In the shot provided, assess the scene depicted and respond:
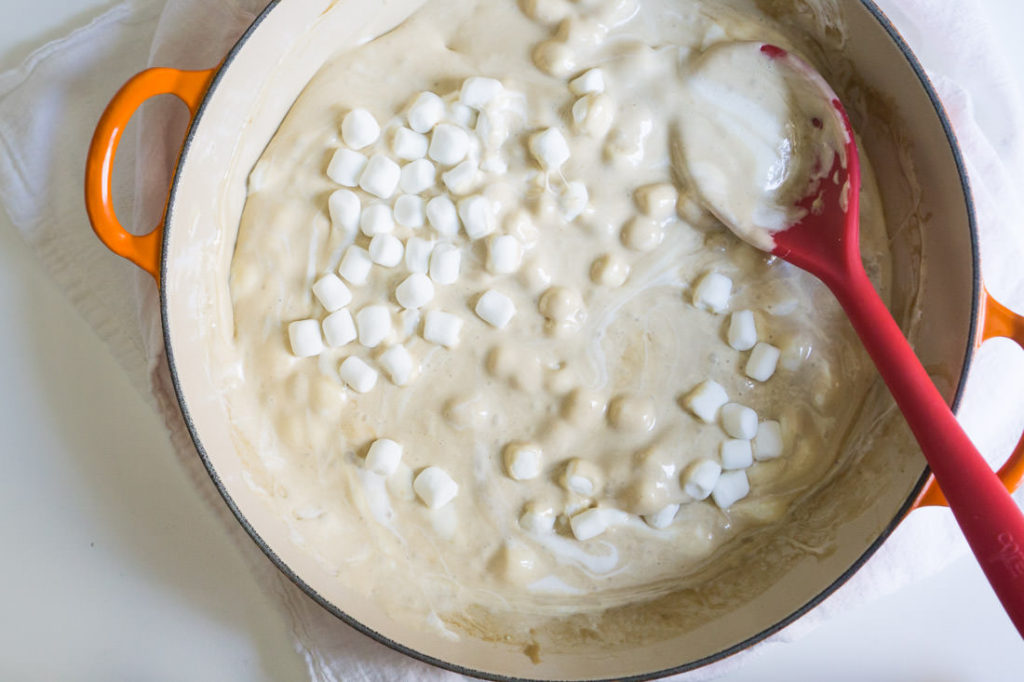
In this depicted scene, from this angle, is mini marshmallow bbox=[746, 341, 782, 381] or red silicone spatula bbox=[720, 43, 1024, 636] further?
mini marshmallow bbox=[746, 341, 782, 381]

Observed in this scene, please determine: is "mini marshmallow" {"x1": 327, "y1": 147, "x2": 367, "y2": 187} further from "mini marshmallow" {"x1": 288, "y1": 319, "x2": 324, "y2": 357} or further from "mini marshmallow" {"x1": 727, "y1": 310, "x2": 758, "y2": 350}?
"mini marshmallow" {"x1": 727, "y1": 310, "x2": 758, "y2": 350}

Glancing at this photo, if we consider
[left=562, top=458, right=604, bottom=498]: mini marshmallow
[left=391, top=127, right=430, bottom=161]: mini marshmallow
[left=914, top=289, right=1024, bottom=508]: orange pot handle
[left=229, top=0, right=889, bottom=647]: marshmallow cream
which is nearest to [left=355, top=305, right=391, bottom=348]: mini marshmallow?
[left=229, top=0, right=889, bottom=647]: marshmallow cream

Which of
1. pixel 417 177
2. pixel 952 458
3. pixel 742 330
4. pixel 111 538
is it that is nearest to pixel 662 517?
Result: pixel 742 330

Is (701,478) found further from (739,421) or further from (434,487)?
(434,487)

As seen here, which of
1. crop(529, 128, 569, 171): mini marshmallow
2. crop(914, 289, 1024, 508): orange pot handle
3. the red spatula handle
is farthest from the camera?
crop(529, 128, 569, 171): mini marshmallow

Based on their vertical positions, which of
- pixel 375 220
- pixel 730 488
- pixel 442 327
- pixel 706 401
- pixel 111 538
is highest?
pixel 375 220

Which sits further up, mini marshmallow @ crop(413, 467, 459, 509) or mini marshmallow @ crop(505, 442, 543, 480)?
mini marshmallow @ crop(505, 442, 543, 480)
